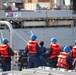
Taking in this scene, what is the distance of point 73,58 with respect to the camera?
36.6 ft

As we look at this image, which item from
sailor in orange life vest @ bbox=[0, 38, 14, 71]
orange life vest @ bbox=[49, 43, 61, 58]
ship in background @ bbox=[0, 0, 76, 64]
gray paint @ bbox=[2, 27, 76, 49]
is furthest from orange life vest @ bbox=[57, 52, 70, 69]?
ship in background @ bbox=[0, 0, 76, 64]

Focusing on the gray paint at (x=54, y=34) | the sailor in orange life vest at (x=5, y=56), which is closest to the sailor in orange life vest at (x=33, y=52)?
the sailor in orange life vest at (x=5, y=56)

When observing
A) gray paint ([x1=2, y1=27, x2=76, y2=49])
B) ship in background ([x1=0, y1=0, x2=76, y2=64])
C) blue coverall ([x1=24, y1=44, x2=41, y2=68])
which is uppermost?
blue coverall ([x1=24, y1=44, x2=41, y2=68])

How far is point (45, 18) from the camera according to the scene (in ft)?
160

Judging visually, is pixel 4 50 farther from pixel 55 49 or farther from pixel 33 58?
pixel 55 49

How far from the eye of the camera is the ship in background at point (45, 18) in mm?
44938

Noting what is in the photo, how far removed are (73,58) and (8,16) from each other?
3619cm

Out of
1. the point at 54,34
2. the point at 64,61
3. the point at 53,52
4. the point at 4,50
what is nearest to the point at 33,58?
the point at 53,52

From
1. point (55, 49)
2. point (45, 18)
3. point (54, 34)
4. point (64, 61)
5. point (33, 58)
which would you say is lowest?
point (54, 34)

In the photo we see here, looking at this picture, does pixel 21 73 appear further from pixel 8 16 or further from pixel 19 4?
pixel 19 4

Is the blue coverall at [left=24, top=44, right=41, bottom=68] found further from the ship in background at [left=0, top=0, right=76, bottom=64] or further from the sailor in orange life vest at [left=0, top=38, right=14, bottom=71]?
the ship in background at [left=0, top=0, right=76, bottom=64]

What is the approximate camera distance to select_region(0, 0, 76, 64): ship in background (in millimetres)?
44938

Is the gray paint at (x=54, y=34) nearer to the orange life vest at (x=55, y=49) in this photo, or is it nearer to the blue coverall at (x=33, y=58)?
the orange life vest at (x=55, y=49)

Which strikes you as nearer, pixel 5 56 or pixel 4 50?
pixel 4 50
